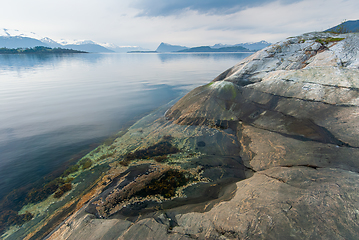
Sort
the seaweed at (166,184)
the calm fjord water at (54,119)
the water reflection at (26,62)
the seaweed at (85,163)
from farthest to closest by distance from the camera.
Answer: the water reflection at (26,62)
the calm fjord water at (54,119)
the seaweed at (85,163)
the seaweed at (166,184)

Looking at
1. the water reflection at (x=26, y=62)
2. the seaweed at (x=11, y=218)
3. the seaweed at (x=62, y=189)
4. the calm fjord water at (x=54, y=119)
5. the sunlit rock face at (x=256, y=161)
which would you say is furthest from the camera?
the water reflection at (x=26, y=62)

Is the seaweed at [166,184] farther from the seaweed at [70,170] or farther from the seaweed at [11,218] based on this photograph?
the seaweed at [70,170]

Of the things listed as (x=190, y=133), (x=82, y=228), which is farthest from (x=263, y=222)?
(x=190, y=133)

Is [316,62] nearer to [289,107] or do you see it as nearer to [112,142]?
[289,107]

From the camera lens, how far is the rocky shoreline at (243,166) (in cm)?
365

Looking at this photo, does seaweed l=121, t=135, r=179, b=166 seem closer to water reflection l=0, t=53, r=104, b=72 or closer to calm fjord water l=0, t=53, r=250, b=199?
calm fjord water l=0, t=53, r=250, b=199

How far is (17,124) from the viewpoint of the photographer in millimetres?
12344

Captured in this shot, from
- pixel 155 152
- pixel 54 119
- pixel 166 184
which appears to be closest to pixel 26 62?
pixel 54 119

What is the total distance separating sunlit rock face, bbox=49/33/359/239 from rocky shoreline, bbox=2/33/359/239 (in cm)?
3

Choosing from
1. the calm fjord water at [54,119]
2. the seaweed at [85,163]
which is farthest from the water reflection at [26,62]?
the seaweed at [85,163]

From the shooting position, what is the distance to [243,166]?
693 centimetres

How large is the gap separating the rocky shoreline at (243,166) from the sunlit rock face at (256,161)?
3 cm

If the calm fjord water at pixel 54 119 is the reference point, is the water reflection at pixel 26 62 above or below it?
→ above

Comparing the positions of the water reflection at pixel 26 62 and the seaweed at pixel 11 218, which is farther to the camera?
the water reflection at pixel 26 62
